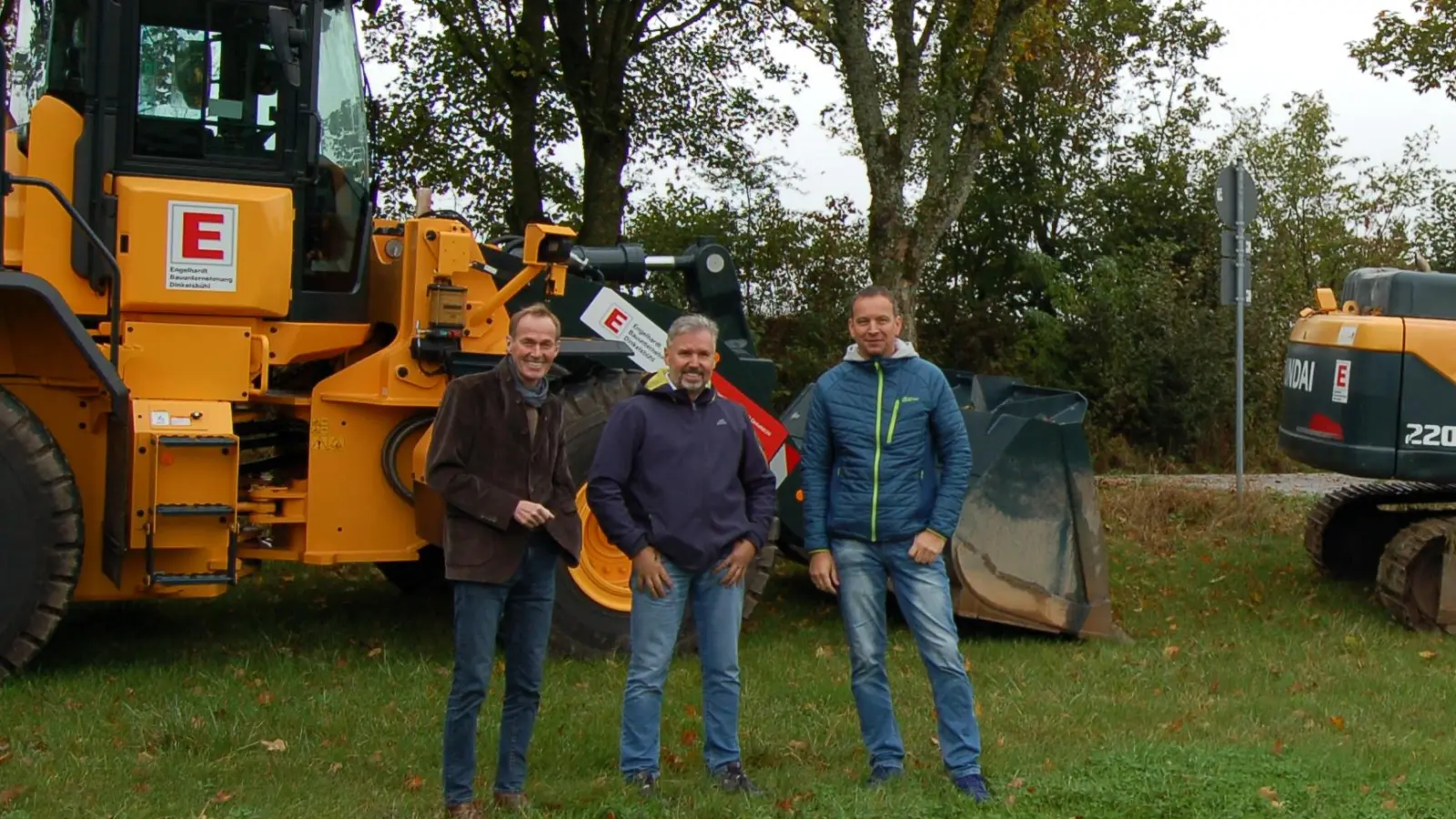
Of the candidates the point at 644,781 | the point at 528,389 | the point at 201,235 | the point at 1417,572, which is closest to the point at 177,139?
the point at 201,235

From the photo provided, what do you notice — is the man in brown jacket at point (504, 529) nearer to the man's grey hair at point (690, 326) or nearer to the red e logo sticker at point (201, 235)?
the man's grey hair at point (690, 326)

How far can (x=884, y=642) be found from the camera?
528 cm

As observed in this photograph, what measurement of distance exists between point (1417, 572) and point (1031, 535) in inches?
90.4

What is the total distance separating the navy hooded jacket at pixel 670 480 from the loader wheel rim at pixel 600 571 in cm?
220

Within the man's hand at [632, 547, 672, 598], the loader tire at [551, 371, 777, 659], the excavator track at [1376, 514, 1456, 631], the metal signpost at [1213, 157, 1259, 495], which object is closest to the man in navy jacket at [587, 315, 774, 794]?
the man's hand at [632, 547, 672, 598]

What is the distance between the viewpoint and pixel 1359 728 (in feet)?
20.4

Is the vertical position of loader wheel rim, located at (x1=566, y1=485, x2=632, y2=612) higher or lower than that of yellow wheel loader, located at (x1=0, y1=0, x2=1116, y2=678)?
lower

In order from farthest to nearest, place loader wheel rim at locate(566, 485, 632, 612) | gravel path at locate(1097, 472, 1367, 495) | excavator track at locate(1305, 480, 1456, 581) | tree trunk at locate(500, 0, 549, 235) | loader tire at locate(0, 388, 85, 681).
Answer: tree trunk at locate(500, 0, 549, 235) < gravel path at locate(1097, 472, 1367, 495) < excavator track at locate(1305, 480, 1456, 581) < loader wheel rim at locate(566, 485, 632, 612) < loader tire at locate(0, 388, 85, 681)

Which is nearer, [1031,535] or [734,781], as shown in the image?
[734,781]

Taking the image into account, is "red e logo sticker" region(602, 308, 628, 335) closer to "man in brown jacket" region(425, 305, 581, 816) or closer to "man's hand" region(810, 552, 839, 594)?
"man's hand" region(810, 552, 839, 594)

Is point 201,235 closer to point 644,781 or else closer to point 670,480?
point 670,480

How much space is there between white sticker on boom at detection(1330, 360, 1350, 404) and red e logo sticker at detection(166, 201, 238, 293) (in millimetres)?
5647

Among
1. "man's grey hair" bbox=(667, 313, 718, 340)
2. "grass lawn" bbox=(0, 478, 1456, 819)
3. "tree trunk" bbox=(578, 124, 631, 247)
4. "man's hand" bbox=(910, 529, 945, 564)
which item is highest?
"tree trunk" bbox=(578, 124, 631, 247)

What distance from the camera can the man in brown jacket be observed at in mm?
4680
